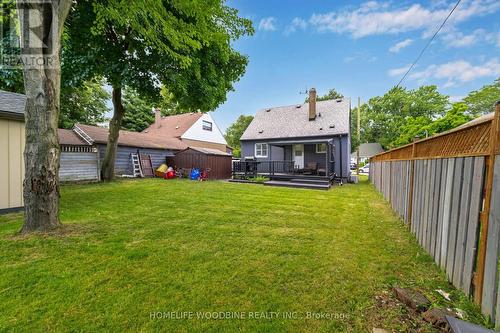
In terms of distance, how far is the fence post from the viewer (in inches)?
74.2

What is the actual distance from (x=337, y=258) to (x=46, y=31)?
615 centimetres

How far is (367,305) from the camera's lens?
220 centimetres

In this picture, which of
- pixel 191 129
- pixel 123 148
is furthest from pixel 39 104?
pixel 191 129

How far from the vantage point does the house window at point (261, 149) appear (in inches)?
698

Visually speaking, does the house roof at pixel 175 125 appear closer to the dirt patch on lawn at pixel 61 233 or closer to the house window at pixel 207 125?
the house window at pixel 207 125

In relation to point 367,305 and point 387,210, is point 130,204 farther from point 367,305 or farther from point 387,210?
point 387,210

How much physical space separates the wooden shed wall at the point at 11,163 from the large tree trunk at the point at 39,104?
2527mm

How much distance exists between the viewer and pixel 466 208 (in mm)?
2252

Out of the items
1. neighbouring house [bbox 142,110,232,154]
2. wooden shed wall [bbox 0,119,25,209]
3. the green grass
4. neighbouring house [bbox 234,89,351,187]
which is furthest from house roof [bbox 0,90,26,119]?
neighbouring house [bbox 142,110,232,154]

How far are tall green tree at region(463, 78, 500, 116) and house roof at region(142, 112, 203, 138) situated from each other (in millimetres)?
30630

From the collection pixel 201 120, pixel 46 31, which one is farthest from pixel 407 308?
pixel 201 120

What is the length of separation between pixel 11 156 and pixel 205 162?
405 inches

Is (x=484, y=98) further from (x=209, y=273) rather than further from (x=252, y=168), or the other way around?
(x=209, y=273)

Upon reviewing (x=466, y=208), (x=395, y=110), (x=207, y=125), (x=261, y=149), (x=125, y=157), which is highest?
(x=395, y=110)
